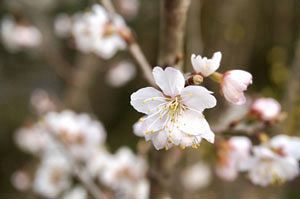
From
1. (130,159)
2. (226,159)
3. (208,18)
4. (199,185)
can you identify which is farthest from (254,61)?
(226,159)

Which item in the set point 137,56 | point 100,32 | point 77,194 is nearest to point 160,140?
point 137,56

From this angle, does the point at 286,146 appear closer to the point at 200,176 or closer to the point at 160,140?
the point at 160,140

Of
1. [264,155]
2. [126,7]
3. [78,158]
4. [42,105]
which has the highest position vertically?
[126,7]

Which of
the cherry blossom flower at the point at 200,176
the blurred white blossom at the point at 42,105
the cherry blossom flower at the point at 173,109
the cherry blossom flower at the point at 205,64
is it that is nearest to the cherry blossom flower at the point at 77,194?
the blurred white blossom at the point at 42,105

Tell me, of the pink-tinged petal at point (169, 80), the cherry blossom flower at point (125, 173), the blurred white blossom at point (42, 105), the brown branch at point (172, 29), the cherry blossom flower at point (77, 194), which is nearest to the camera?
the pink-tinged petal at point (169, 80)

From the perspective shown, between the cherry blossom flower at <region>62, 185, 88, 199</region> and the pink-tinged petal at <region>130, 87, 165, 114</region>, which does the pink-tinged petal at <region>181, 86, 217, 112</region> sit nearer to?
the pink-tinged petal at <region>130, 87, 165, 114</region>

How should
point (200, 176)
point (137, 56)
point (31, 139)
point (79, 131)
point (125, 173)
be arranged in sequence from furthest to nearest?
point (200, 176), point (31, 139), point (79, 131), point (125, 173), point (137, 56)

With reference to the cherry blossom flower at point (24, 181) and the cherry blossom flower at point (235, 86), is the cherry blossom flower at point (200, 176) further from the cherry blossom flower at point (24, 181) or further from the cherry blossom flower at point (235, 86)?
the cherry blossom flower at point (235, 86)
